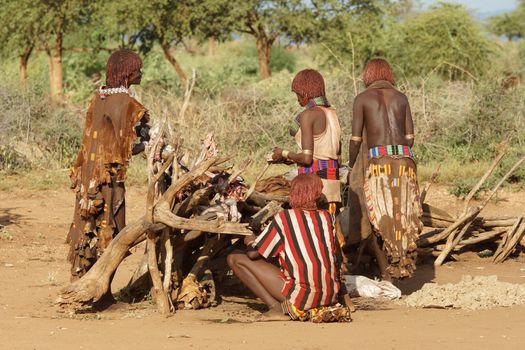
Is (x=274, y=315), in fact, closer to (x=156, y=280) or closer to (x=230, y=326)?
(x=230, y=326)

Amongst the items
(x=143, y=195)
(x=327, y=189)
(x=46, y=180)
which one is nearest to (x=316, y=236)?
(x=327, y=189)

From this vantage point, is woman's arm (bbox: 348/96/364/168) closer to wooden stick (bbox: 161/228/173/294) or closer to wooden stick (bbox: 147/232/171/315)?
wooden stick (bbox: 161/228/173/294)

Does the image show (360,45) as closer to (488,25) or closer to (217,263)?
(217,263)

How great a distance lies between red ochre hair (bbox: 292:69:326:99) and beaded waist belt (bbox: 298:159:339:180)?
0.42 m

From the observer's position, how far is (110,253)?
234 inches

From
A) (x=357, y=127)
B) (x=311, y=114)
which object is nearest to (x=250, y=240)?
(x=311, y=114)

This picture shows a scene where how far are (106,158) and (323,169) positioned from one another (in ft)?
4.42

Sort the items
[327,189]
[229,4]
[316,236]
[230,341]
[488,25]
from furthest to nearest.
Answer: [488,25], [229,4], [327,189], [316,236], [230,341]

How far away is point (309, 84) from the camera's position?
6.20m

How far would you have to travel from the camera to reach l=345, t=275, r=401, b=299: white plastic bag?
21.4ft

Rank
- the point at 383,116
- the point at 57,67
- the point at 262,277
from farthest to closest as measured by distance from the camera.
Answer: the point at 57,67 < the point at 383,116 < the point at 262,277

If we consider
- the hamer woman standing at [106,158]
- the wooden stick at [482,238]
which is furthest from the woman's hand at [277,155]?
the wooden stick at [482,238]

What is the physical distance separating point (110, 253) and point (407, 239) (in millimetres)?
1983

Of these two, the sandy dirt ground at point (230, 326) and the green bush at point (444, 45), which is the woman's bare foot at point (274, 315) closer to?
the sandy dirt ground at point (230, 326)
